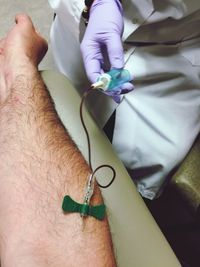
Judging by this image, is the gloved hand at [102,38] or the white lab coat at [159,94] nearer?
the gloved hand at [102,38]

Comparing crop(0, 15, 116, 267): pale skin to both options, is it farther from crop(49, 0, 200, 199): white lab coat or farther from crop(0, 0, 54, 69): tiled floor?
crop(0, 0, 54, 69): tiled floor

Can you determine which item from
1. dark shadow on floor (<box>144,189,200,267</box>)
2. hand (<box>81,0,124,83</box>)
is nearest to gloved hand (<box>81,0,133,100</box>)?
hand (<box>81,0,124,83</box>)

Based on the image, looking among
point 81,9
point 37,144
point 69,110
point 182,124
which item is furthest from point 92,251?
point 81,9

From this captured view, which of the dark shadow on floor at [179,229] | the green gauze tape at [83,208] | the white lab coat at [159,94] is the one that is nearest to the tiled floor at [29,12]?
the white lab coat at [159,94]

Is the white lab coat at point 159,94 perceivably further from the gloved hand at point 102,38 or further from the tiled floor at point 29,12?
the tiled floor at point 29,12

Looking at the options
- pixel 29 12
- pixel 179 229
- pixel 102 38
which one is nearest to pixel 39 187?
pixel 102 38

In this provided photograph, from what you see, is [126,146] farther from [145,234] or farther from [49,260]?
[49,260]

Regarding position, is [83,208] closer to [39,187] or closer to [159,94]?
[39,187]
